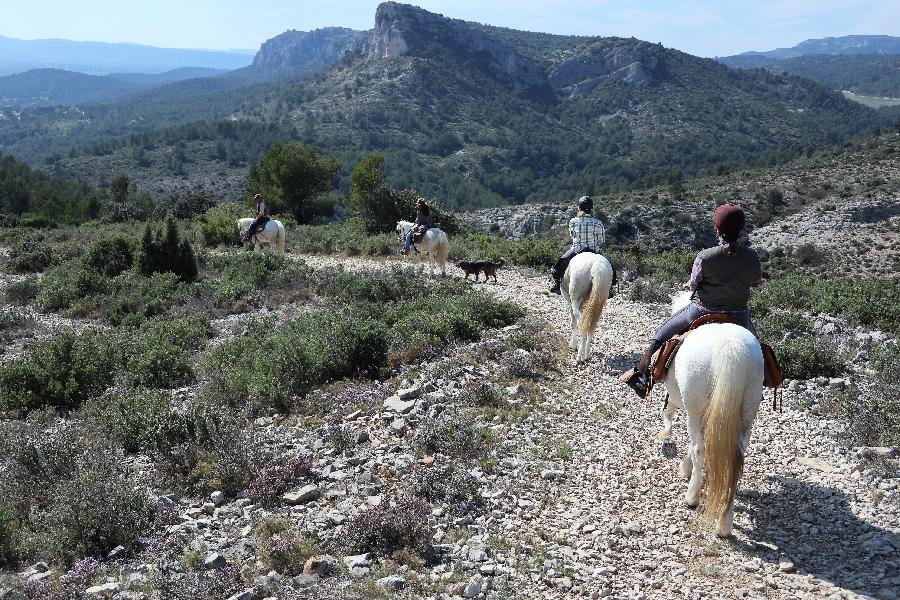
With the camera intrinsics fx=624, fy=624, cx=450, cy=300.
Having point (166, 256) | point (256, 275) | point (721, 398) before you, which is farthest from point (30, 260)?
point (721, 398)

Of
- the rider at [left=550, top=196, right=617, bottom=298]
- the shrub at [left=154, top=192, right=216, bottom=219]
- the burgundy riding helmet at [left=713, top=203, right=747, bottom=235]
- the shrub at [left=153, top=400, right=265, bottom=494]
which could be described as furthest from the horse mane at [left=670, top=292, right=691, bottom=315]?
the shrub at [left=154, top=192, right=216, bottom=219]

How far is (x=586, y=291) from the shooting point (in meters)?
10.8

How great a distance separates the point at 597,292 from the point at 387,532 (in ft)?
19.2

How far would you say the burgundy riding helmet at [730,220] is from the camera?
6.13 metres

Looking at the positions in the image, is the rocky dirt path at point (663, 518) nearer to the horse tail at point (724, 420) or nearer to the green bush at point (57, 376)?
the horse tail at point (724, 420)

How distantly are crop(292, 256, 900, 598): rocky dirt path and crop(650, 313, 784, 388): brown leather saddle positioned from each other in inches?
51.2

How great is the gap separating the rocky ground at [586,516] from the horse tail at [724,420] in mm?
580

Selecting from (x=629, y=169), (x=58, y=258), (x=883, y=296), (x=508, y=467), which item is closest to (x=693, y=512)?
(x=508, y=467)

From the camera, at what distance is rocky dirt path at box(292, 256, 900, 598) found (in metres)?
5.38

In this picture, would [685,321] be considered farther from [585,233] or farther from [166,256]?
[166,256]

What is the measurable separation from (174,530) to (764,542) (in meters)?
5.65

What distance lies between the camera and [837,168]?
7219 centimetres

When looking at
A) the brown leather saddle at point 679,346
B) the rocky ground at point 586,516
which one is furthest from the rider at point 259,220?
the brown leather saddle at point 679,346

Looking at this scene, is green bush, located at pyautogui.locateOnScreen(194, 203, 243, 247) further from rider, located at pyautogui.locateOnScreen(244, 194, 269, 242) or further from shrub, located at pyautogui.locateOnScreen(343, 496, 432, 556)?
shrub, located at pyautogui.locateOnScreen(343, 496, 432, 556)
